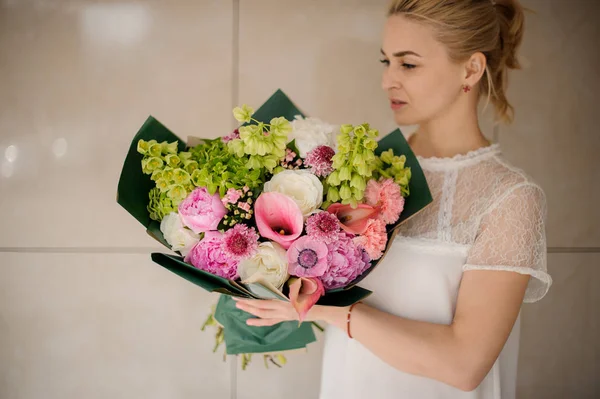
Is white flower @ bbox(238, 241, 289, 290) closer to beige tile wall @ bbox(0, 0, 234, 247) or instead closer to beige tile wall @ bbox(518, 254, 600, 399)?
beige tile wall @ bbox(0, 0, 234, 247)

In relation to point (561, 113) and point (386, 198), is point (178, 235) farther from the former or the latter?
point (561, 113)

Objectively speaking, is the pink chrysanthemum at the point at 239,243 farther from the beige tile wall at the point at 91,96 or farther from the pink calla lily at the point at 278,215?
the beige tile wall at the point at 91,96

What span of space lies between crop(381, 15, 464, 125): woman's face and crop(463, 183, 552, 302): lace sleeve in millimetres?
283

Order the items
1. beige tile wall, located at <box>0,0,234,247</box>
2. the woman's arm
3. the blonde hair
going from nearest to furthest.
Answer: the woman's arm < the blonde hair < beige tile wall, located at <box>0,0,234,247</box>

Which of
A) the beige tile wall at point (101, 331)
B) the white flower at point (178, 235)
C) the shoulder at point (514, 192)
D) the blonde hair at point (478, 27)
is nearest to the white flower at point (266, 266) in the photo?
the white flower at point (178, 235)

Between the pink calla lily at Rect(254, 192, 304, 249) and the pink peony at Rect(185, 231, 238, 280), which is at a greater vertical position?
the pink calla lily at Rect(254, 192, 304, 249)

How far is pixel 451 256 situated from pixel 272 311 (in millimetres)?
417

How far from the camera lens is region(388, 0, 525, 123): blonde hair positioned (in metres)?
1.03

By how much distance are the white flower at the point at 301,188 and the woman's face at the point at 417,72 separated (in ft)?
1.32

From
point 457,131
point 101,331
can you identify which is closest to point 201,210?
point 457,131

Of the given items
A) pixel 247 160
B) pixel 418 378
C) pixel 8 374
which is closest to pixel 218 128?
pixel 247 160

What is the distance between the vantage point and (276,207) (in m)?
0.82

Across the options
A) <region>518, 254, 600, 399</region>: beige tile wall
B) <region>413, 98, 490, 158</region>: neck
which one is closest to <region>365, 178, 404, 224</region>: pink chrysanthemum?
<region>413, 98, 490, 158</region>: neck

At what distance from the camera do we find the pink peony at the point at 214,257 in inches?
32.3
